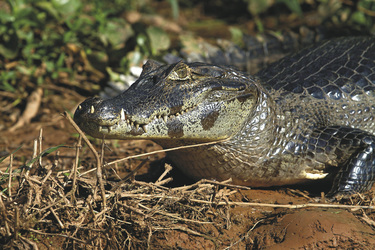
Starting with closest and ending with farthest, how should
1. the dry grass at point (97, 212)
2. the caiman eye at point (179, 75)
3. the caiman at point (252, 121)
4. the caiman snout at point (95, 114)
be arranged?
the dry grass at point (97, 212)
the caiman snout at point (95, 114)
the caiman at point (252, 121)
the caiman eye at point (179, 75)

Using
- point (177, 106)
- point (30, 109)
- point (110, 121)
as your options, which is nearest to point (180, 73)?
point (177, 106)

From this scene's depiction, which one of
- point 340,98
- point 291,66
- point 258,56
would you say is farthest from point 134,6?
point 340,98

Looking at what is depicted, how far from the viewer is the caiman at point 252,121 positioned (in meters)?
2.92

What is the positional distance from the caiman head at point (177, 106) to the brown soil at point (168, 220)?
337 millimetres

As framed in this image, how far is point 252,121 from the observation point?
3293 millimetres

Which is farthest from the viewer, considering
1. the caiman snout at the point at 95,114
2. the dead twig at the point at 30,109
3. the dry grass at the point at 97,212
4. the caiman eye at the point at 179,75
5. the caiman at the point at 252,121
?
the dead twig at the point at 30,109

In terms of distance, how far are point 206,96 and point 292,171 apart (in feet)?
2.84

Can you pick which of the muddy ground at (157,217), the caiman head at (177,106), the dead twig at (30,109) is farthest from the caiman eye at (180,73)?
the dead twig at (30,109)

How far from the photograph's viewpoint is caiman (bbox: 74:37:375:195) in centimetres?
292

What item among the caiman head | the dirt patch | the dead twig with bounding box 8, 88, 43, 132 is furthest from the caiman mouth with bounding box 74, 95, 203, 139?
the dead twig with bounding box 8, 88, 43, 132

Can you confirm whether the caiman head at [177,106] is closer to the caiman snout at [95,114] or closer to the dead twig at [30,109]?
the caiman snout at [95,114]

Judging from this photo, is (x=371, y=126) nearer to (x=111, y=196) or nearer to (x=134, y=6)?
(x=111, y=196)

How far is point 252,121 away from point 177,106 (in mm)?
612

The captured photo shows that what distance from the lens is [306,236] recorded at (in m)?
2.72
